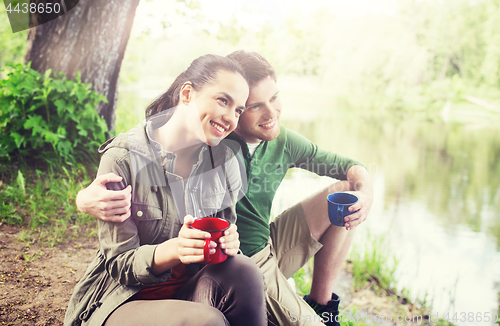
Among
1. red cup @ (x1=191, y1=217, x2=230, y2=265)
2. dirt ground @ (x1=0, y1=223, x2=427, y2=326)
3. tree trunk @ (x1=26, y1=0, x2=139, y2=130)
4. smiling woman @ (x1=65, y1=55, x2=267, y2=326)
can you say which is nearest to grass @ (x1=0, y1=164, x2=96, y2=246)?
dirt ground @ (x1=0, y1=223, x2=427, y2=326)

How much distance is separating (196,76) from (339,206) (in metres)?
0.81

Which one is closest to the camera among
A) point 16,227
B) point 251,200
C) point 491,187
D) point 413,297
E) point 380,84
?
point 251,200

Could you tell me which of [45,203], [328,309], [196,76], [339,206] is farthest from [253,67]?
[45,203]

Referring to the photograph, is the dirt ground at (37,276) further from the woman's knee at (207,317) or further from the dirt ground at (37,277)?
the woman's knee at (207,317)

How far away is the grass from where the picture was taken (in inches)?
84.7

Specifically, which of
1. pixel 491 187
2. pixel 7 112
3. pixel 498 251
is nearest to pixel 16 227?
pixel 7 112

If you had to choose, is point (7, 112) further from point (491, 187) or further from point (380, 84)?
point (380, 84)

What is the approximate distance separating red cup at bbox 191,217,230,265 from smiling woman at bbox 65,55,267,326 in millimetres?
14

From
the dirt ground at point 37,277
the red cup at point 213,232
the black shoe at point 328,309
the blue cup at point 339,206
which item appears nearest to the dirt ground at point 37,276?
the dirt ground at point 37,277

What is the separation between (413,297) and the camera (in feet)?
9.68

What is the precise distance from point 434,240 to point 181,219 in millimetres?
4454

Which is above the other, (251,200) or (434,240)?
(251,200)

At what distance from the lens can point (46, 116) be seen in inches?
107

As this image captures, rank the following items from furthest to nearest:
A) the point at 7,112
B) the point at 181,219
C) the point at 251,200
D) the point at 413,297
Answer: the point at 413,297 → the point at 7,112 → the point at 251,200 → the point at 181,219
